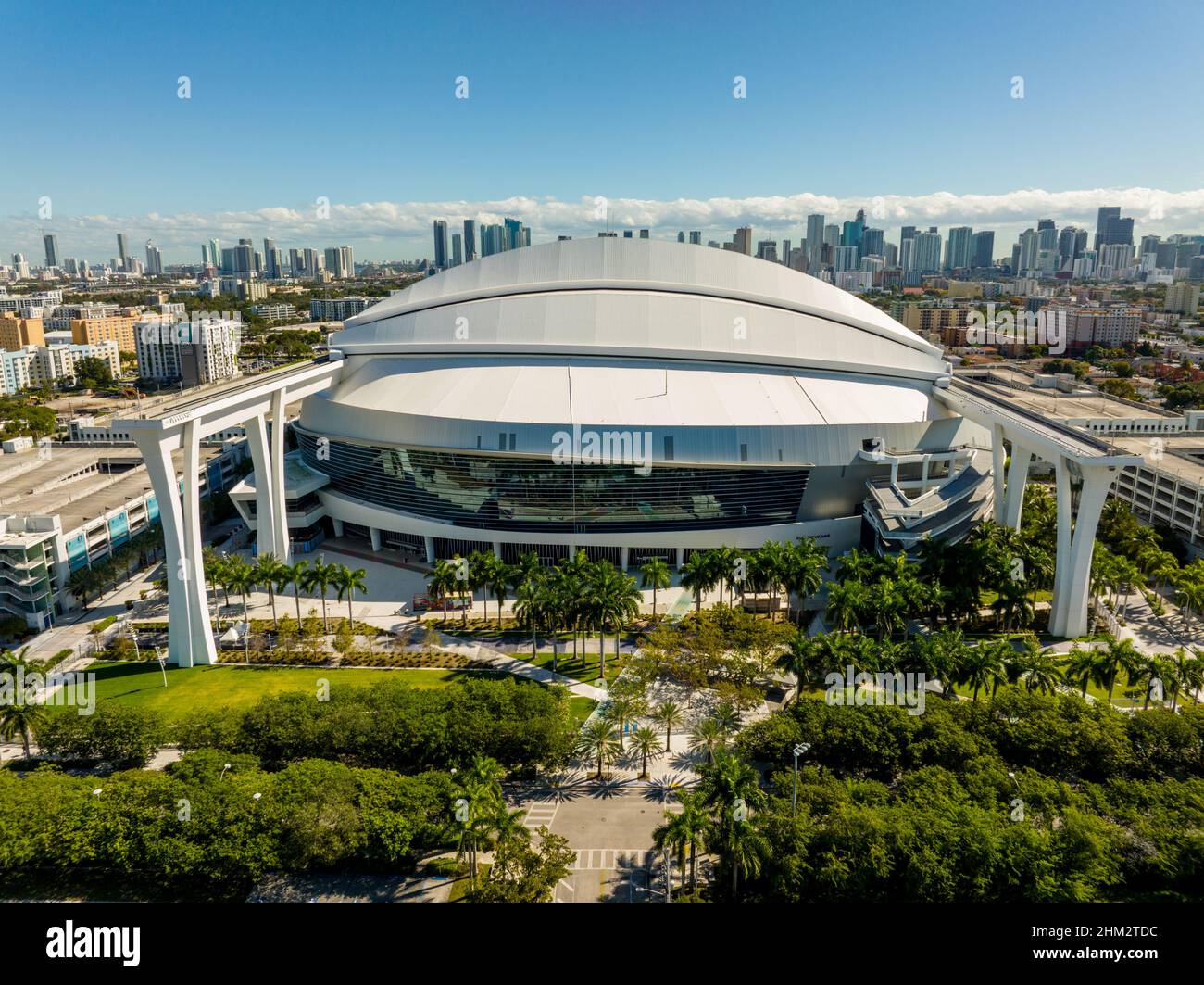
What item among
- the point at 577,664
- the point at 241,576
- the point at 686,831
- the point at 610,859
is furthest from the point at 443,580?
the point at 686,831

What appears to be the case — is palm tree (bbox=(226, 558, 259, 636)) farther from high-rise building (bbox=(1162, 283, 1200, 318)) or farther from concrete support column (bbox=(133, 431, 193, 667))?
high-rise building (bbox=(1162, 283, 1200, 318))

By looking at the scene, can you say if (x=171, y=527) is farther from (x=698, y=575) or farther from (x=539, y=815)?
(x=698, y=575)

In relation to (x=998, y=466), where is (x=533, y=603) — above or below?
below

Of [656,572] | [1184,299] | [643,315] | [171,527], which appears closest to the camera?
[171,527]

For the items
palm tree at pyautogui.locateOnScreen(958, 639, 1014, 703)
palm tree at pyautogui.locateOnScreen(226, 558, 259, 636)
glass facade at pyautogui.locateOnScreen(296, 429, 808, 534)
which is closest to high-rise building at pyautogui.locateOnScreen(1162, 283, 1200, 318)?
glass facade at pyautogui.locateOnScreen(296, 429, 808, 534)

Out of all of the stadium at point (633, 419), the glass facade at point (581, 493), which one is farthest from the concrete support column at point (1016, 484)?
the glass facade at point (581, 493)
